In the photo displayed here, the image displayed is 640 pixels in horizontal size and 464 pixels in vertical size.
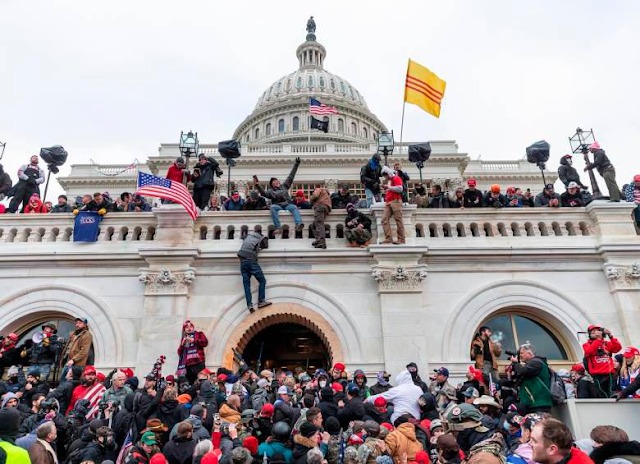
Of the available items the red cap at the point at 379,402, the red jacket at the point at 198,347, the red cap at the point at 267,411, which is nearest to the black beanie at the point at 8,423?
the red cap at the point at 267,411

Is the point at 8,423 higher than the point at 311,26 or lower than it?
lower

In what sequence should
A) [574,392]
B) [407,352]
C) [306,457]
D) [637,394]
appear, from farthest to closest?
[407,352] → [574,392] → [637,394] → [306,457]

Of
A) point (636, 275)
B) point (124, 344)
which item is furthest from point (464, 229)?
point (124, 344)

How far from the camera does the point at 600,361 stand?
340 inches

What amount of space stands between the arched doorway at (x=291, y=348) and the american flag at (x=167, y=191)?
14.1 ft

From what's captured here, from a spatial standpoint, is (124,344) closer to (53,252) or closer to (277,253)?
(53,252)

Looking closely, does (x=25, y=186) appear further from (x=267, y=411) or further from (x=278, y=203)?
(x=267, y=411)

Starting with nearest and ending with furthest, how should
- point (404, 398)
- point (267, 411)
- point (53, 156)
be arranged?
point (267, 411)
point (404, 398)
point (53, 156)

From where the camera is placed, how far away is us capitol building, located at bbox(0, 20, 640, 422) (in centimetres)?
1217

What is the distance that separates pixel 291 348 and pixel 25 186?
10266mm

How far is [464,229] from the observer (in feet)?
44.7

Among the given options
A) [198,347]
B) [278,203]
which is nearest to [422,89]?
[278,203]

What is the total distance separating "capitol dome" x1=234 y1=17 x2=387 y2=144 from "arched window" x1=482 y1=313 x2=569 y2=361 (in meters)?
67.9

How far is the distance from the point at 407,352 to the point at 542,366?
14.0 feet
